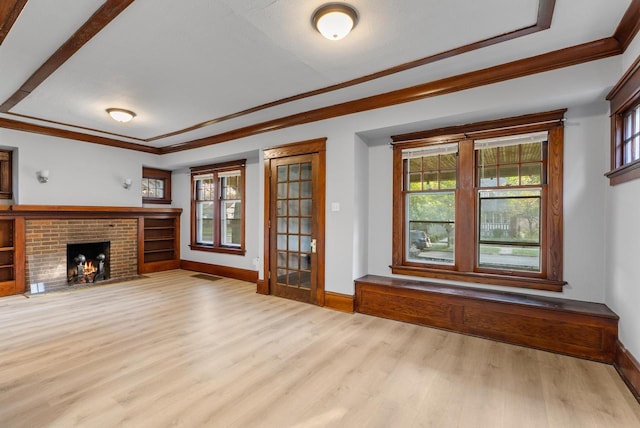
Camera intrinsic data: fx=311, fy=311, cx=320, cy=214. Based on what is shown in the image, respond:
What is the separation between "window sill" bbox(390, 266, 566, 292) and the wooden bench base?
4.8 inches

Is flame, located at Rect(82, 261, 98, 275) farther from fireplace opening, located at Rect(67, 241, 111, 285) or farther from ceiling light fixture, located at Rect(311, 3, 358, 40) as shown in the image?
ceiling light fixture, located at Rect(311, 3, 358, 40)

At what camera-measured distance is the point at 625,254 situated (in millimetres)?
2498

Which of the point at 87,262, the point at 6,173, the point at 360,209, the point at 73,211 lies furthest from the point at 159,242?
the point at 360,209

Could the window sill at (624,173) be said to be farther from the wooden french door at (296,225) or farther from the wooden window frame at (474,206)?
the wooden french door at (296,225)

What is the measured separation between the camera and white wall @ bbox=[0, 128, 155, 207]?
197 inches

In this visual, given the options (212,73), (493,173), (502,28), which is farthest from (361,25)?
(493,173)

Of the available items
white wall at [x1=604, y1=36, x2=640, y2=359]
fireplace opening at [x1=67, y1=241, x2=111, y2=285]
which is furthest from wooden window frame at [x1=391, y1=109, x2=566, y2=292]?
fireplace opening at [x1=67, y1=241, x2=111, y2=285]

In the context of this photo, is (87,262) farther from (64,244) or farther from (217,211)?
(217,211)

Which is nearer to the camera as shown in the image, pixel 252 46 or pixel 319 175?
pixel 252 46

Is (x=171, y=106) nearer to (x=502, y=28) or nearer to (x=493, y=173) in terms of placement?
(x=502, y=28)

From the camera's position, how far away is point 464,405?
212cm

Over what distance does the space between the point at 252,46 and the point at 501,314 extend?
3478mm

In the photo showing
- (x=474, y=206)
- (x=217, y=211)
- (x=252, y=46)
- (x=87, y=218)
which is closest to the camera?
(x=252, y=46)

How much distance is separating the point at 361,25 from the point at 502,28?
3.60ft
